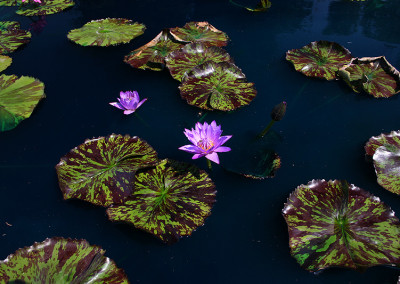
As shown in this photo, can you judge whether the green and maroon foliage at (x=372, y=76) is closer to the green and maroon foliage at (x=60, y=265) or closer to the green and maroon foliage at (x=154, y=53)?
the green and maroon foliage at (x=154, y=53)

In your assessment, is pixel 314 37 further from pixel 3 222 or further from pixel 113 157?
pixel 3 222

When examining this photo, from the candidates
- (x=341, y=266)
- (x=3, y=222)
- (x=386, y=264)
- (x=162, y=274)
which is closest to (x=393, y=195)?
(x=386, y=264)

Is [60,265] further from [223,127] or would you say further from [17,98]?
[17,98]

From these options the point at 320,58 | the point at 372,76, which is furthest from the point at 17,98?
the point at 372,76

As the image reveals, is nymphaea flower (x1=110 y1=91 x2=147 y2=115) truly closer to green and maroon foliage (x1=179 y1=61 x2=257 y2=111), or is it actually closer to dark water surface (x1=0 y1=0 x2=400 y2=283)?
dark water surface (x1=0 y1=0 x2=400 y2=283)

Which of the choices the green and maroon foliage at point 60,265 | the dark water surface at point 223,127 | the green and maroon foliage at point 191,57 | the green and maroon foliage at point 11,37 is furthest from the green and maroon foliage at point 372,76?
the green and maroon foliage at point 11,37

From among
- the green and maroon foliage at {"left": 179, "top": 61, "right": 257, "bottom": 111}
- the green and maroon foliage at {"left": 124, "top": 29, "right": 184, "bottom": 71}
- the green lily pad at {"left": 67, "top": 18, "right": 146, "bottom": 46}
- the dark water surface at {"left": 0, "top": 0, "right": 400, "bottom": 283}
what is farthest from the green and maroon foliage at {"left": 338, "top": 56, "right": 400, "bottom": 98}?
the green lily pad at {"left": 67, "top": 18, "right": 146, "bottom": 46}
